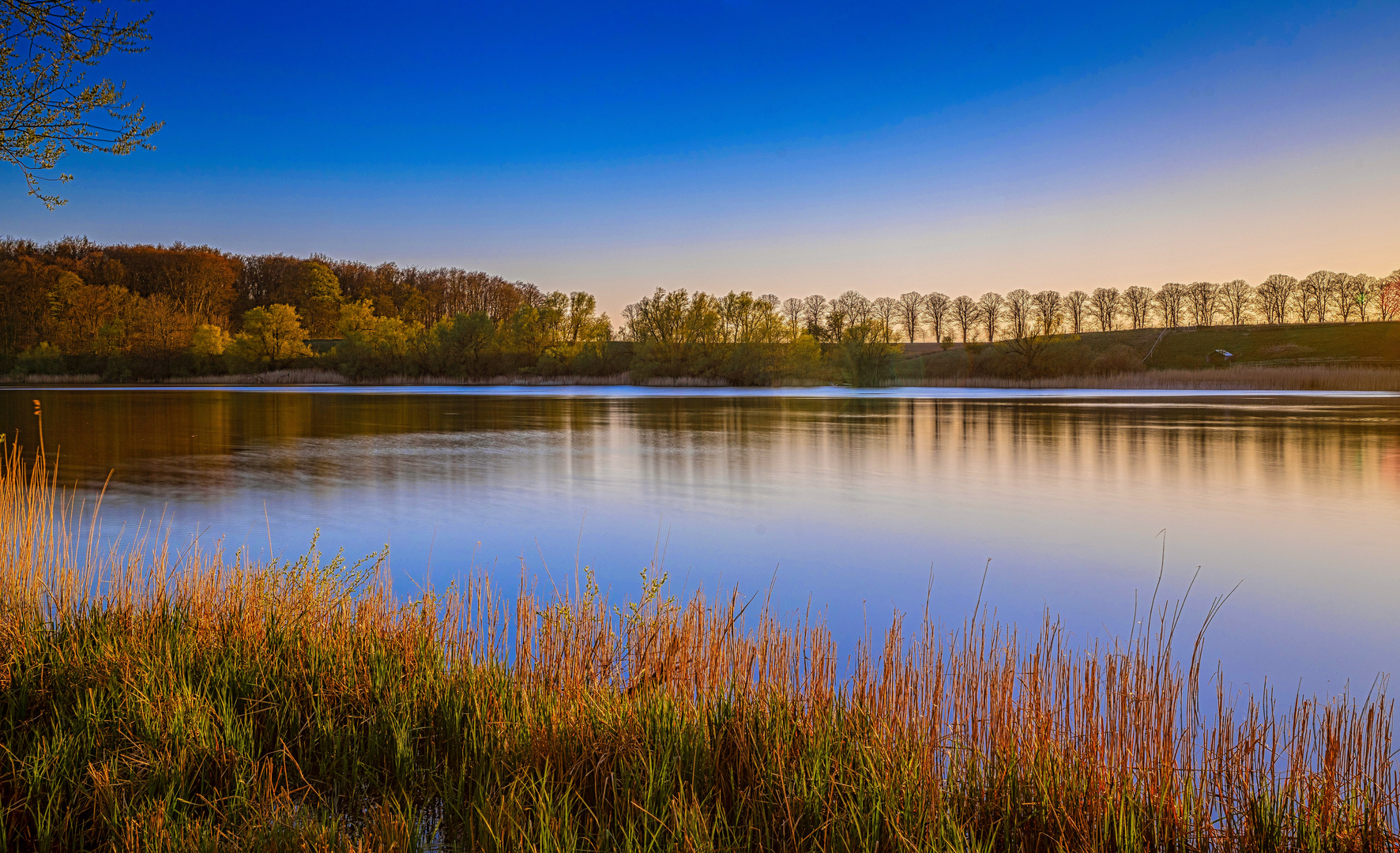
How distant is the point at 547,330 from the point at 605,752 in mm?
70381

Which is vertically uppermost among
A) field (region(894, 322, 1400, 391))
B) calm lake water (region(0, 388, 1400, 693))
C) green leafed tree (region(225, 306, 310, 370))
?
green leafed tree (region(225, 306, 310, 370))

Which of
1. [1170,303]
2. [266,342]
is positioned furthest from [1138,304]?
[266,342]

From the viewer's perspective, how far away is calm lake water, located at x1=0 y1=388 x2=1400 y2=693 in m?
7.28

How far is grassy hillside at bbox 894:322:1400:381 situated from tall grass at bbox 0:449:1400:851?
6197 centimetres

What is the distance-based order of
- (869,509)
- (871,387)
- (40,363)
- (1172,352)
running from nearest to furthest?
(869,509) → (871,387) → (40,363) → (1172,352)

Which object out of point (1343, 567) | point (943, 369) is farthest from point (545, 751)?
point (943, 369)

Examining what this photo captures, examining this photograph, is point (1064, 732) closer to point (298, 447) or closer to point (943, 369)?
point (298, 447)

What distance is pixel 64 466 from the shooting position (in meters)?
15.6

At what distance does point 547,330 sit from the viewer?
7212 centimetres

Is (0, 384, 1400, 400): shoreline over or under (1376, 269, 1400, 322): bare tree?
under

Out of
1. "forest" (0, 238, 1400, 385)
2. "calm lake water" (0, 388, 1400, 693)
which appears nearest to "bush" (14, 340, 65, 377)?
"forest" (0, 238, 1400, 385)

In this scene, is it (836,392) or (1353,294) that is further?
(1353,294)

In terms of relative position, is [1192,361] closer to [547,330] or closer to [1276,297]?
[1276,297]

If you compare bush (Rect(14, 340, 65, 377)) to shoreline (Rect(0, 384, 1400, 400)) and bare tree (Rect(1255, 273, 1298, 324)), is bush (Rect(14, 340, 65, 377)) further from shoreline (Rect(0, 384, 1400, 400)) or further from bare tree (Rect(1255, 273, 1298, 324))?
bare tree (Rect(1255, 273, 1298, 324))
